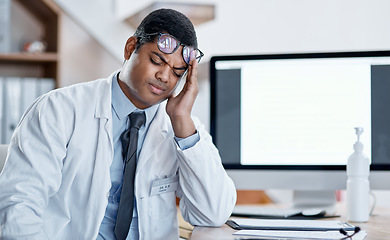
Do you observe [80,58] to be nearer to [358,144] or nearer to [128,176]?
[128,176]

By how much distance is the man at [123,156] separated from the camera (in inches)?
45.9

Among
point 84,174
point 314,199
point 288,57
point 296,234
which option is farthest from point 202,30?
point 296,234

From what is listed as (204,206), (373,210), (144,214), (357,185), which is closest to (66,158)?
(144,214)

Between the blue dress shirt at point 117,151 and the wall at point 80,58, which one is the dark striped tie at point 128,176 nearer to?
the blue dress shirt at point 117,151

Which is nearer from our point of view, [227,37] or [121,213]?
[121,213]

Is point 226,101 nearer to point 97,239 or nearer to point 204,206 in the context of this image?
point 204,206

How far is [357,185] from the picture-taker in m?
1.34

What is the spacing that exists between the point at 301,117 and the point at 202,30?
108cm

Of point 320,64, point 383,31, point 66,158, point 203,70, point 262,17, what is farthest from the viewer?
point 262,17

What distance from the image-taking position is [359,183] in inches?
52.6

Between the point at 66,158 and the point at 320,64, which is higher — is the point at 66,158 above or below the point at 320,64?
below

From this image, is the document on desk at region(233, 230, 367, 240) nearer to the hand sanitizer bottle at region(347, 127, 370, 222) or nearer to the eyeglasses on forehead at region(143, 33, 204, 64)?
the hand sanitizer bottle at region(347, 127, 370, 222)

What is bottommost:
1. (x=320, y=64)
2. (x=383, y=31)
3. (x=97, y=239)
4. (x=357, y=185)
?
(x=97, y=239)

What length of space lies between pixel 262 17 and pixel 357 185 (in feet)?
5.38
